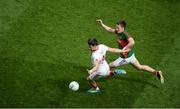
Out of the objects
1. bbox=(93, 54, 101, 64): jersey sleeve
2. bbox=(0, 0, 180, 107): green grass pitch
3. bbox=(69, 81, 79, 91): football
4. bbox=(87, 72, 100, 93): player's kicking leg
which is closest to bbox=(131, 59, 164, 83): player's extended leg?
bbox=(0, 0, 180, 107): green grass pitch

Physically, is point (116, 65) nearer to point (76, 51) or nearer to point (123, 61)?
point (123, 61)

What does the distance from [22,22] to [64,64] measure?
277 cm

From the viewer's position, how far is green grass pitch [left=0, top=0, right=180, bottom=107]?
40.3 feet

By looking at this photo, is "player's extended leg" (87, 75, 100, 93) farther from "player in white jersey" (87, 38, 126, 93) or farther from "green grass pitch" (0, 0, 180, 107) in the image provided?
"green grass pitch" (0, 0, 180, 107)

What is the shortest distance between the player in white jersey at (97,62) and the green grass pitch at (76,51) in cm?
43

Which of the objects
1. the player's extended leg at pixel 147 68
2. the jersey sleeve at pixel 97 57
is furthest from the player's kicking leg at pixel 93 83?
the player's extended leg at pixel 147 68

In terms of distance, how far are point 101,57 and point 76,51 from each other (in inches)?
104

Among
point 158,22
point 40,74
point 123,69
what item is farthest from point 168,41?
point 40,74

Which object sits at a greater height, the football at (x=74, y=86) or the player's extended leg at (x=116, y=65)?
the player's extended leg at (x=116, y=65)

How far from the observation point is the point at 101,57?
461 inches

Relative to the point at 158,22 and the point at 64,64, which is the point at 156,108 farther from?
the point at 158,22

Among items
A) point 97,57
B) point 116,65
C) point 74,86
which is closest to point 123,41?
point 116,65

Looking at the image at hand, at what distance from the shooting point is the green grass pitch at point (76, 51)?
1230 centimetres

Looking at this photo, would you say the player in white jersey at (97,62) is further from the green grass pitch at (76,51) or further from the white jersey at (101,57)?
the green grass pitch at (76,51)
